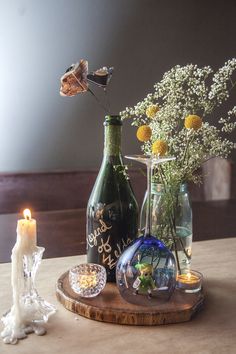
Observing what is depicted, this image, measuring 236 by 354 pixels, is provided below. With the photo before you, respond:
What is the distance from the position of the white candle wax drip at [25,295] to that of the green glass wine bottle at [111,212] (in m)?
0.16

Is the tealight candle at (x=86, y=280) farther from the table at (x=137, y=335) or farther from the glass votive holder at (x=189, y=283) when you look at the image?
the glass votive holder at (x=189, y=283)

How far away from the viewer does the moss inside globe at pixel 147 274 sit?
0.90 metres

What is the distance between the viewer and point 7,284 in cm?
105

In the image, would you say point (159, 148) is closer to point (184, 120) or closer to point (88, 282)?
point (184, 120)

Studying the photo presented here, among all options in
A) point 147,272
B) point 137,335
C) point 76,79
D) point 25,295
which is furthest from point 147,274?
point 76,79

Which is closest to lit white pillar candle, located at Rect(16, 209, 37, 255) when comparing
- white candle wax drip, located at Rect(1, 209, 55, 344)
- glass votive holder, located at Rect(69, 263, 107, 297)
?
white candle wax drip, located at Rect(1, 209, 55, 344)

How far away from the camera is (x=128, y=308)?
87 cm

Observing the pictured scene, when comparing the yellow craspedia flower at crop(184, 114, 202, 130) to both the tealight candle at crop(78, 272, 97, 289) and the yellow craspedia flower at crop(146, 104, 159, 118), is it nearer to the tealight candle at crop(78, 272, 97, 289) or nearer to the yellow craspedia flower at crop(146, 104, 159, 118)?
the yellow craspedia flower at crop(146, 104, 159, 118)

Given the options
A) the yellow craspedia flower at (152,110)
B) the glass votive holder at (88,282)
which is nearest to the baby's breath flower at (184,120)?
the yellow craspedia flower at (152,110)

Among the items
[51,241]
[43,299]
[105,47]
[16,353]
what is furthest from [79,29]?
[16,353]

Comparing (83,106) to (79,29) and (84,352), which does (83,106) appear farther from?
(84,352)

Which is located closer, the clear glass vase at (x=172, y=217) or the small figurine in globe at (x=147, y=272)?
the small figurine in globe at (x=147, y=272)

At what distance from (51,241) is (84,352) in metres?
1.14

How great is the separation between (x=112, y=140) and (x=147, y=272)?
309 mm
